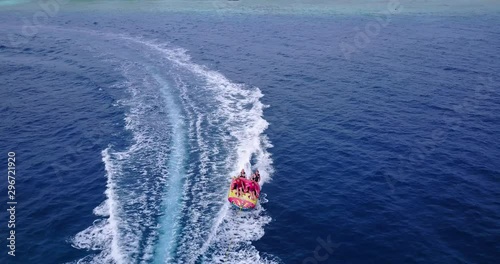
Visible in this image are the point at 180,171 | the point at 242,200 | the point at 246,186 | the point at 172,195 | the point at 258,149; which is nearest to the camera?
the point at 242,200

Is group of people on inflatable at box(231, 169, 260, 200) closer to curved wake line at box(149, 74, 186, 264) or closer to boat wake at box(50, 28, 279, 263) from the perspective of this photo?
boat wake at box(50, 28, 279, 263)

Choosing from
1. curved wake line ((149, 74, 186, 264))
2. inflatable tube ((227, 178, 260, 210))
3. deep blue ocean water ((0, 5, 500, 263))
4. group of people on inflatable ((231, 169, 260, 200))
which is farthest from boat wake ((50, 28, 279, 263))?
group of people on inflatable ((231, 169, 260, 200))

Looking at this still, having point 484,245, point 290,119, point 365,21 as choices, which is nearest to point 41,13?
point 365,21

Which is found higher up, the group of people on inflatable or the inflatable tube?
the group of people on inflatable

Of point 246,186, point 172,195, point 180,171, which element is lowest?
point 172,195

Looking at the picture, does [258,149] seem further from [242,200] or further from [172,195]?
[172,195]

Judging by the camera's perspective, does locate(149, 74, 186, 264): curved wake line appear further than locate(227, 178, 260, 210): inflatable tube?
No

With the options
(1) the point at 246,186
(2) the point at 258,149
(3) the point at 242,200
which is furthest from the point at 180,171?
(2) the point at 258,149

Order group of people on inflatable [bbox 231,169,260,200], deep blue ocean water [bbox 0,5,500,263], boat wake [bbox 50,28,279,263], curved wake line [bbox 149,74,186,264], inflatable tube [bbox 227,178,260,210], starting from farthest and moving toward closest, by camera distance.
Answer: group of people on inflatable [bbox 231,169,260,200], inflatable tube [bbox 227,178,260,210], deep blue ocean water [bbox 0,5,500,263], boat wake [bbox 50,28,279,263], curved wake line [bbox 149,74,186,264]

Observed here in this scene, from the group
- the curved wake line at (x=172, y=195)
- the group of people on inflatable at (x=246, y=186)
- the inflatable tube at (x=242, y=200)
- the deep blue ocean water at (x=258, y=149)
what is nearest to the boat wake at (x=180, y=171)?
the curved wake line at (x=172, y=195)
